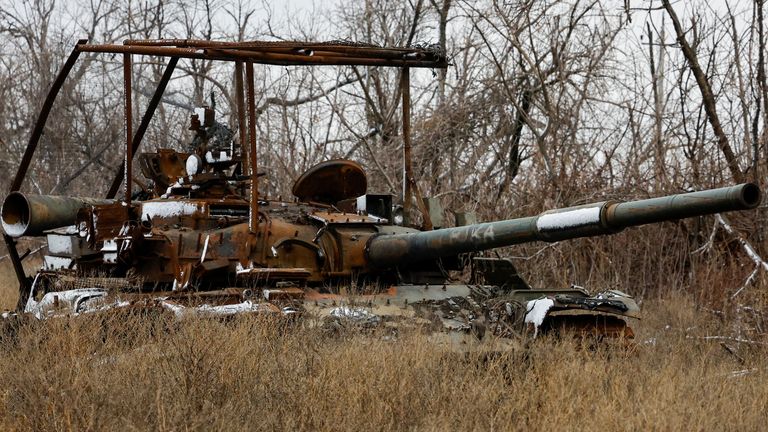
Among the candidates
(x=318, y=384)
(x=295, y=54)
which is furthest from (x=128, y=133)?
(x=318, y=384)

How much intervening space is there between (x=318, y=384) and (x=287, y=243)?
7.64ft

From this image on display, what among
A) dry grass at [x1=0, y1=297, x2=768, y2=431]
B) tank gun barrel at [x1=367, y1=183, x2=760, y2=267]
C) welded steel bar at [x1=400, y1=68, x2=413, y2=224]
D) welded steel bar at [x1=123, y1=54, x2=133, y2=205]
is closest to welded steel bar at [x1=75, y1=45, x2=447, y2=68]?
welded steel bar at [x1=123, y1=54, x2=133, y2=205]

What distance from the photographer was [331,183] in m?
9.77

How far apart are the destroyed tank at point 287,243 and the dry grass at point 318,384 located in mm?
361

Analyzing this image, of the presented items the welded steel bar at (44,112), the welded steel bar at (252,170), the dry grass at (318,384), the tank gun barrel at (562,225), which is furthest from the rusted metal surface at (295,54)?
the dry grass at (318,384)

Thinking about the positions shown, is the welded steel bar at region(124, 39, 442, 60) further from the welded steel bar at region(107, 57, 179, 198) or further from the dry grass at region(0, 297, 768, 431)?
the dry grass at region(0, 297, 768, 431)

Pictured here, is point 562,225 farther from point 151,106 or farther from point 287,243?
point 151,106

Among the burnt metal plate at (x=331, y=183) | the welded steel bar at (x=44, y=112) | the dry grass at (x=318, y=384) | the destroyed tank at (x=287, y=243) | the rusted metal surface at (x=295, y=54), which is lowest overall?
the dry grass at (x=318, y=384)

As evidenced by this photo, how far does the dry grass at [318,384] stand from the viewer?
20.0 ft

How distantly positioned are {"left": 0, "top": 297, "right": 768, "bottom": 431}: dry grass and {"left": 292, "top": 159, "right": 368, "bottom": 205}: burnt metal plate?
234 centimetres

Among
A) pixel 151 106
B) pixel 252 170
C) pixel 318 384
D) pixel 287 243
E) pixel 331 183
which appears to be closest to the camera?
pixel 318 384

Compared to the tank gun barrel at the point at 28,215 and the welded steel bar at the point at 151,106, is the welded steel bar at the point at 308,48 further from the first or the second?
the tank gun barrel at the point at 28,215

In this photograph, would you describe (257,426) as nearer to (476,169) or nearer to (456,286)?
(456,286)

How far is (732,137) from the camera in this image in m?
13.9
